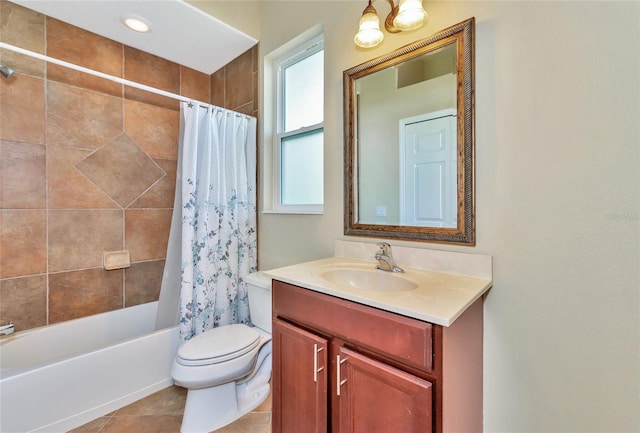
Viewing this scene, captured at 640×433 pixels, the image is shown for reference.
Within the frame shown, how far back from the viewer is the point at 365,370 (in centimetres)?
88

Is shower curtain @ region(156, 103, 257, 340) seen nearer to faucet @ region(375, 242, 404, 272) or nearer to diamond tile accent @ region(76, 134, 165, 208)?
diamond tile accent @ region(76, 134, 165, 208)

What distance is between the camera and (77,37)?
1.85 m

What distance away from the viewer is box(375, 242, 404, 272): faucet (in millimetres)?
1233

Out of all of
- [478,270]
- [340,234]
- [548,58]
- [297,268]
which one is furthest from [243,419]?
[548,58]

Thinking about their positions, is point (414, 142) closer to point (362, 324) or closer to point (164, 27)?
point (362, 324)

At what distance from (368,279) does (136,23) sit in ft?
7.24

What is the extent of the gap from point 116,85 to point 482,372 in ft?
9.37

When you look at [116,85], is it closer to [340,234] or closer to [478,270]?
[340,234]

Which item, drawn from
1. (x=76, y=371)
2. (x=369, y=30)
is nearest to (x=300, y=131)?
(x=369, y=30)

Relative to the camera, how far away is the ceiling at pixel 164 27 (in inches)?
64.4

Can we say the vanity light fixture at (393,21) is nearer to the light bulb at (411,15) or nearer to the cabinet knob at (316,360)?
the light bulb at (411,15)

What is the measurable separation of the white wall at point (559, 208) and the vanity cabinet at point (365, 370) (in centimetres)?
18

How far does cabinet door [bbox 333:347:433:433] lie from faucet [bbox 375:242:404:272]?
1.44ft

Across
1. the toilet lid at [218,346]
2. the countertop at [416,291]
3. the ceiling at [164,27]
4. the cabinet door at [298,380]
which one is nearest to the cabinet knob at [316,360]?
the cabinet door at [298,380]
